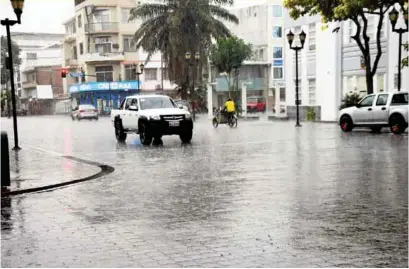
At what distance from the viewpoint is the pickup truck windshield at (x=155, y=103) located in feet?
71.0

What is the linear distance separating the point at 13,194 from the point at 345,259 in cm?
629

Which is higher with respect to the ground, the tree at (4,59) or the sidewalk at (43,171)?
the tree at (4,59)

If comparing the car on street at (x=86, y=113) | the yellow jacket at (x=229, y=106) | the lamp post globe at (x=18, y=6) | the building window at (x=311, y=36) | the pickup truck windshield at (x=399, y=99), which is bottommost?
the car on street at (x=86, y=113)

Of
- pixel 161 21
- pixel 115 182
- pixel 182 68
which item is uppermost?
pixel 161 21

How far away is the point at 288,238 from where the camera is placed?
6.39 meters

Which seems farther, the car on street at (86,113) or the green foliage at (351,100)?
the car on street at (86,113)

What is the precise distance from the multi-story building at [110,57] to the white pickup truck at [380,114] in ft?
150

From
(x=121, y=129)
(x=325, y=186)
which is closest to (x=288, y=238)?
(x=325, y=186)

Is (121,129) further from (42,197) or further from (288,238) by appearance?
(288,238)

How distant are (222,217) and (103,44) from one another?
65.9 metres

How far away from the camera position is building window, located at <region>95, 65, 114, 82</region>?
236 feet

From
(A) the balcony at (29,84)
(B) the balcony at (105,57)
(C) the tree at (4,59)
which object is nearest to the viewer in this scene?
(C) the tree at (4,59)

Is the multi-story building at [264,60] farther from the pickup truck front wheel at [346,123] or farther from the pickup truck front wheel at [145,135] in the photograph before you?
the pickup truck front wheel at [145,135]

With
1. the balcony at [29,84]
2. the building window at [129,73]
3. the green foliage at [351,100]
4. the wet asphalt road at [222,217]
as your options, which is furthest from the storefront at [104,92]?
the wet asphalt road at [222,217]
